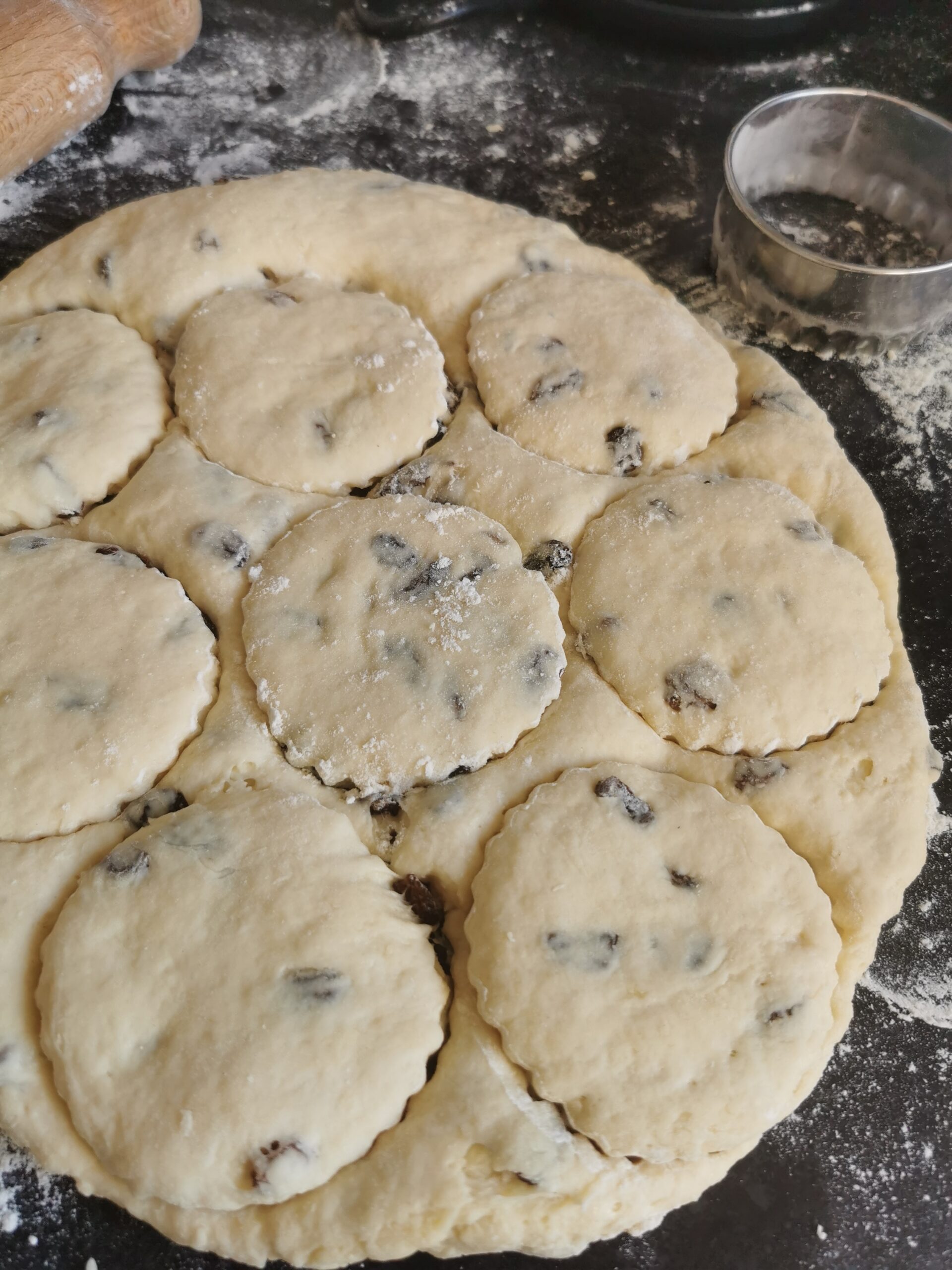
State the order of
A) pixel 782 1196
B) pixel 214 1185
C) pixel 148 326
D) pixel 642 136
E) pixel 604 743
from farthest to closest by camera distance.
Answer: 1. pixel 642 136
2. pixel 148 326
3. pixel 782 1196
4. pixel 604 743
5. pixel 214 1185

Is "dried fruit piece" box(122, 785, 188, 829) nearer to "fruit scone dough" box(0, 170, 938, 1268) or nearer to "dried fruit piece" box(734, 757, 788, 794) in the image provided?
"fruit scone dough" box(0, 170, 938, 1268)

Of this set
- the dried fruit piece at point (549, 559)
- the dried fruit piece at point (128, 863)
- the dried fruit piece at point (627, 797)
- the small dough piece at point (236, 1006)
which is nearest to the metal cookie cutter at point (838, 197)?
the dried fruit piece at point (549, 559)

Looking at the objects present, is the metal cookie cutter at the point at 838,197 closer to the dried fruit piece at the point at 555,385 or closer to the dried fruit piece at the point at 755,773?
the dried fruit piece at the point at 555,385

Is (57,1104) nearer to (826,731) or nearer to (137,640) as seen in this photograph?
(137,640)

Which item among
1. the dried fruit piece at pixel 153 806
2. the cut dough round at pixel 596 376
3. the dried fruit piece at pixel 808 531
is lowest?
the dried fruit piece at pixel 808 531

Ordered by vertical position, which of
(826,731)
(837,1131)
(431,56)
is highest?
(431,56)

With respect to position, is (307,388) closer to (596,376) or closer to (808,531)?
(596,376)

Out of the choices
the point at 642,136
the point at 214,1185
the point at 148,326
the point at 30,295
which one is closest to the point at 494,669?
the point at 214,1185
